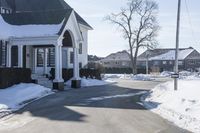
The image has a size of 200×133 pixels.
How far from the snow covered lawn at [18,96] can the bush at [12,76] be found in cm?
49

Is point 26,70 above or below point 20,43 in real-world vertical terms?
below

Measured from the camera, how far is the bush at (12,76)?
25.5 meters

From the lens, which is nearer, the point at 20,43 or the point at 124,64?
the point at 20,43

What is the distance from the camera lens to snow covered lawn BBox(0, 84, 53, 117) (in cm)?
1975


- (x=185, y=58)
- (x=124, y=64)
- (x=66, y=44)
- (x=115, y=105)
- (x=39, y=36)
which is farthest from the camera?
(x=124, y=64)

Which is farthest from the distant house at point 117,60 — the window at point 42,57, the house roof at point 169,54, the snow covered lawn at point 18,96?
the snow covered lawn at point 18,96

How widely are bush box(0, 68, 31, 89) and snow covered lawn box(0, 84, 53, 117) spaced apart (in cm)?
49

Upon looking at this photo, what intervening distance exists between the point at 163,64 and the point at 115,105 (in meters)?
105

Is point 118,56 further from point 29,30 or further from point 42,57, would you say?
point 29,30

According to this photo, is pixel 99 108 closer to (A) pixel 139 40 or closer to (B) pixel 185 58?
(A) pixel 139 40

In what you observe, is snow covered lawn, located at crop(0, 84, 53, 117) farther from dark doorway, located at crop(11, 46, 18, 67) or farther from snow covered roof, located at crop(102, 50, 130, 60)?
snow covered roof, located at crop(102, 50, 130, 60)

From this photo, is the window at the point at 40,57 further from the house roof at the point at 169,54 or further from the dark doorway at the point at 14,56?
the house roof at the point at 169,54

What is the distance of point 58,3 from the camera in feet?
162

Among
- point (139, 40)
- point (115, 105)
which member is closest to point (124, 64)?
point (139, 40)
